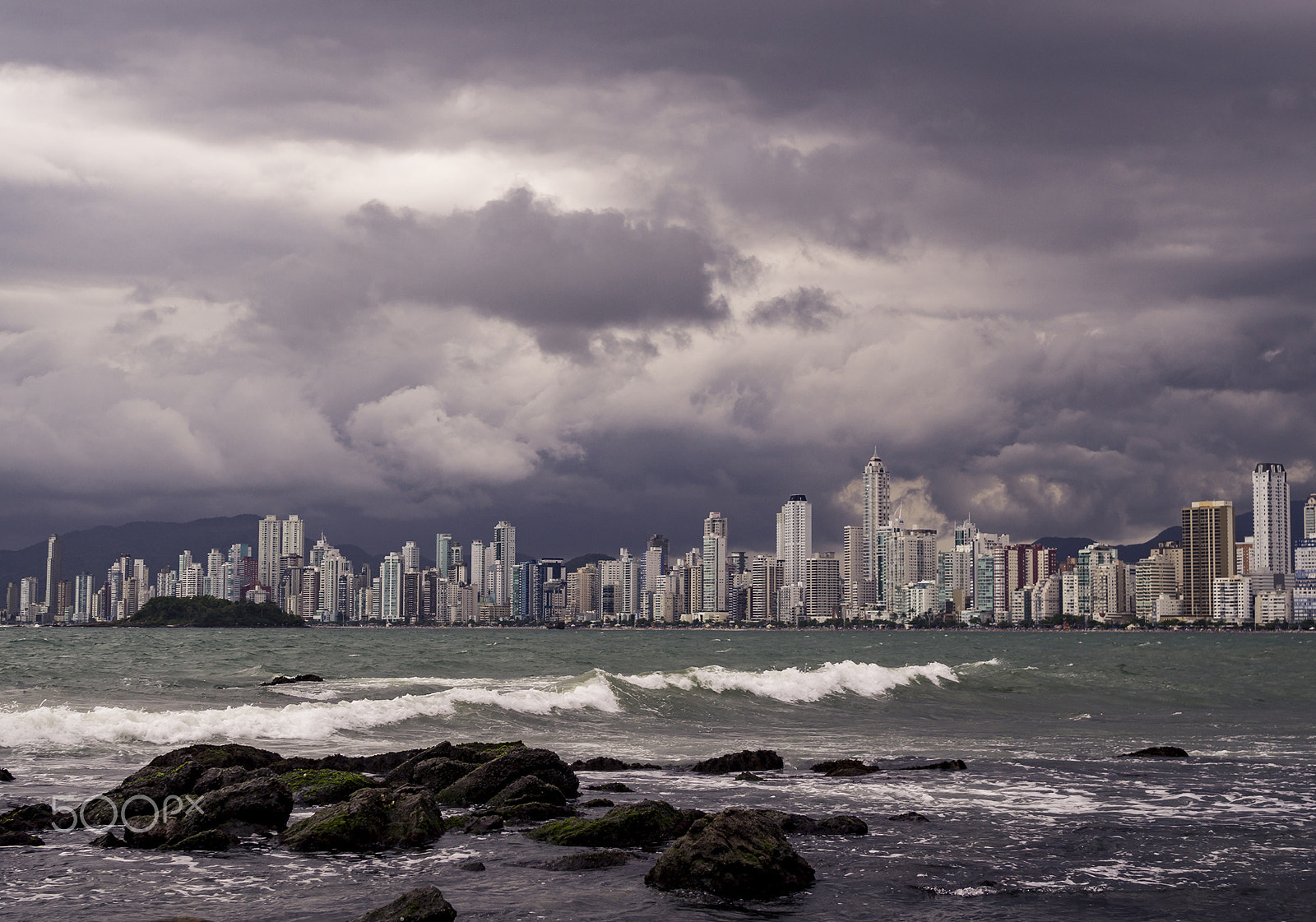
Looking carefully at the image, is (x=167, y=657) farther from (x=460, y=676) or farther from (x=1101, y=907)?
(x=1101, y=907)

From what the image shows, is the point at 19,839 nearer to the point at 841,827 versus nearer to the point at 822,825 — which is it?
the point at 822,825

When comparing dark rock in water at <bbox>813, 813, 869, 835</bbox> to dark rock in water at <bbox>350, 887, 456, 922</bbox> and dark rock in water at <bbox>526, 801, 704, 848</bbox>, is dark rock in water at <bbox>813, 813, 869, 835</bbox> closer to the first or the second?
dark rock in water at <bbox>526, 801, 704, 848</bbox>

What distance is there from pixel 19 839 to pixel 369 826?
4631mm

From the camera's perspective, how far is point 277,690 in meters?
44.8

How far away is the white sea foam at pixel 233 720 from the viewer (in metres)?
28.3

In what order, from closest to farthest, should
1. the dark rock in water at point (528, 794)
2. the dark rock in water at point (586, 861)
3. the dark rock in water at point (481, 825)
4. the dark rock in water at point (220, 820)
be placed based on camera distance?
the dark rock in water at point (586, 861) < the dark rock in water at point (220, 820) < the dark rock in water at point (481, 825) < the dark rock in water at point (528, 794)

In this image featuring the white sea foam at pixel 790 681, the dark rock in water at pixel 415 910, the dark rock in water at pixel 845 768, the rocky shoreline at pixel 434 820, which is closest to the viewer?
the dark rock in water at pixel 415 910

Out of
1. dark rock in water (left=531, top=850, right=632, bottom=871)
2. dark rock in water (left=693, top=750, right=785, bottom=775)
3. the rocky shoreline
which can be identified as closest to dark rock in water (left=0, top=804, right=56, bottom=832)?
the rocky shoreline

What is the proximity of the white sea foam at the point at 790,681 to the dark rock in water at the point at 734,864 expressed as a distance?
A: 31.0 meters

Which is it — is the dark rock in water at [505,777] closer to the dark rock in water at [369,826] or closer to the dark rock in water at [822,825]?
the dark rock in water at [369,826]

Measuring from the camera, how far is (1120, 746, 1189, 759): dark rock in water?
2695 centimetres

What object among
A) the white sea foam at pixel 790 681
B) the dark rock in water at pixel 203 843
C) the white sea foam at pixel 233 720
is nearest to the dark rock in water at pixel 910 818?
the dark rock in water at pixel 203 843

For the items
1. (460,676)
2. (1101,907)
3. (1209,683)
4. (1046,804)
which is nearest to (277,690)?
(460,676)

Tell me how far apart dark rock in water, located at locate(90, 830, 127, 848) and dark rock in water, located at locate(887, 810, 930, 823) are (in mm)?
11168
